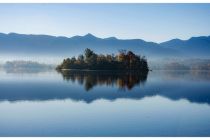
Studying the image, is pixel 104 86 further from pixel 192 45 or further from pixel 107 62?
pixel 192 45

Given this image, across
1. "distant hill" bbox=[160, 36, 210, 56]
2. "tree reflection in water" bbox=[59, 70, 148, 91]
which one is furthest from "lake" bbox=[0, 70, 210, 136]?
"distant hill" bbox=[160, 36, 210, 56]

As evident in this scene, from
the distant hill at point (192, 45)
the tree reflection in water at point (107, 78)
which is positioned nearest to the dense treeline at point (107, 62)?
the tree reflection in water at point (107, 78)

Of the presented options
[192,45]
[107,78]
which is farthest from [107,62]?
[192,45]

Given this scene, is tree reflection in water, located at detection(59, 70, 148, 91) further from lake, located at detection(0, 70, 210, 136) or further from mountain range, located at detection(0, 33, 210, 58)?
mountain range, located at detection(0, 33, 210, 58)

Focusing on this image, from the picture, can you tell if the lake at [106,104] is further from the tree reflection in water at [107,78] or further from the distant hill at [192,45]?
the distant hill at [192,45]

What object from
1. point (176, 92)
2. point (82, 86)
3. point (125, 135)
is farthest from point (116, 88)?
point (125, 135)

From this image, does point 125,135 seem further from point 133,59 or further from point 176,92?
point 133,59
